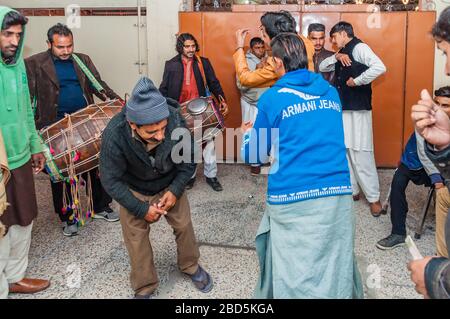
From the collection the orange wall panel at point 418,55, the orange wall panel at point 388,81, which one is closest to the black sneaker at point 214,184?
the orange wall panel at point 388,81

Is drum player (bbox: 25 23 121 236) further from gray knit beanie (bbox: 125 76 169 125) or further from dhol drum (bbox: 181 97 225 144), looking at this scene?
gray knit beanie (bbox: 125 76 169 125)

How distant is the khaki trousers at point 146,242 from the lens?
2766 millimetres

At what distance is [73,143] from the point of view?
11.1 ft

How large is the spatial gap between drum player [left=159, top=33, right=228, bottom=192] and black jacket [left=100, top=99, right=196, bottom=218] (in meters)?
2.06

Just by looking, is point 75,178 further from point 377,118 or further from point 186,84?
point 377,118

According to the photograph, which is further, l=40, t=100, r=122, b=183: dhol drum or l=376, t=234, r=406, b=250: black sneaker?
l=376, t=234, r=406, b=250: black sneaker

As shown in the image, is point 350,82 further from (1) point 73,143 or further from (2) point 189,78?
(1) point 73,143

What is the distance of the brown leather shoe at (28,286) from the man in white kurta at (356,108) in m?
2.71

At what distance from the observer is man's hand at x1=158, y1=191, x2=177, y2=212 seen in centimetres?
272

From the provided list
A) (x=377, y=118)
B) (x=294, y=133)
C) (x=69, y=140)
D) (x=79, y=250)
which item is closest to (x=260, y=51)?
(x=377, y=118)

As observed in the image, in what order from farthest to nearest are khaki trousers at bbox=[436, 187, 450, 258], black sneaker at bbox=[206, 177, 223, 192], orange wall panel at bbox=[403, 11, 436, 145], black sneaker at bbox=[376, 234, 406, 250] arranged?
1. orange wall panel at bbox=[403, 11, 436, 145]
2. black sneaker at bbox=[206, 177, 223, 192]
3. black sneaker at bbox=[376, 234, 406, 250]
4. khaki trousers at bbox=[436, 187, 450, 258]

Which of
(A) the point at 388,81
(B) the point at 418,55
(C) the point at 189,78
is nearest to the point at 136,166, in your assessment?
(C) the point at 189,78

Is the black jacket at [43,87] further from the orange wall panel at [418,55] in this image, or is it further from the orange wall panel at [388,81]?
the orange wall panel at [418,55]

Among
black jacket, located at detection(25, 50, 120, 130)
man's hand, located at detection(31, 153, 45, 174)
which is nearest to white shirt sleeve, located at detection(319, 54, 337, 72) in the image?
black jacket, located at detection(25, 50, 120, 130)
